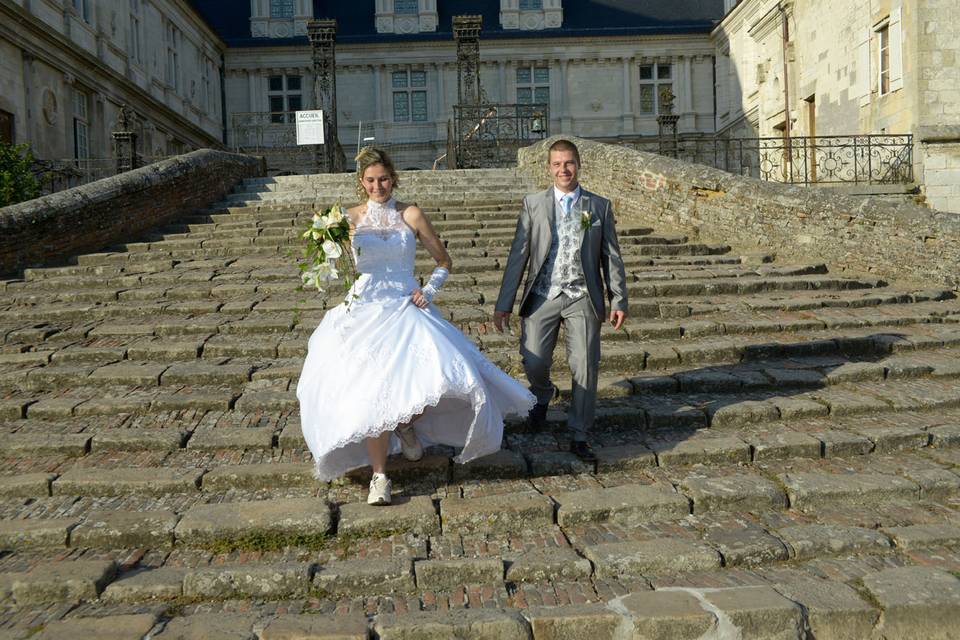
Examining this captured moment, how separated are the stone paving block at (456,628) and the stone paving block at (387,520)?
894 millimetres

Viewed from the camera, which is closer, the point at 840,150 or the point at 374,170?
the point at 374,170

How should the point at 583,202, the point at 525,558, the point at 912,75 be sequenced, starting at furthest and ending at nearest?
the point at 912,75 < the point at 583,202 < the point at 525,558

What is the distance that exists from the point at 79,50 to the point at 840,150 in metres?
20.3

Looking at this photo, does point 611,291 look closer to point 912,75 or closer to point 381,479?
point 381,479

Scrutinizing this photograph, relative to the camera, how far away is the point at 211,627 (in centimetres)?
335

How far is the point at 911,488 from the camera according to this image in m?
4.60

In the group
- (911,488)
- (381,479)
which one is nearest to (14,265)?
(381,479)

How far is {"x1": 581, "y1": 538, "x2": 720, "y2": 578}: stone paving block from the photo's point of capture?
12.6 feet

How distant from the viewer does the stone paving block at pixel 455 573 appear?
3.76 m

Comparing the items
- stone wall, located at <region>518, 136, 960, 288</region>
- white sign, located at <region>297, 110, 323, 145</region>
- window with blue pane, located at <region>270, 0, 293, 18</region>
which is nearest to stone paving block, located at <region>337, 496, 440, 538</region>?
stone wall, located at <region>518, 136, 960, 288</region>

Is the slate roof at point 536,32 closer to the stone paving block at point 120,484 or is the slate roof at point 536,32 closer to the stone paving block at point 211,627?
the stone paving block at point 120,484

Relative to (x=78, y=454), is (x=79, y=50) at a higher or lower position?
higher

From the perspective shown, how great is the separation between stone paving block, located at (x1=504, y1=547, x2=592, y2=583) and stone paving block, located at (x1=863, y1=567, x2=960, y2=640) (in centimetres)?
121

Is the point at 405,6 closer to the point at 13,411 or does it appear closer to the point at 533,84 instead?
the point at 533,84
